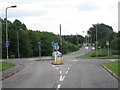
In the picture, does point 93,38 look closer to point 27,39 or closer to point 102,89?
point 27,39

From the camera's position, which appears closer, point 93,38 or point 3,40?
point 3,40

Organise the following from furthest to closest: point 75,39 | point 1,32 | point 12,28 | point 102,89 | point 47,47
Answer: point 75,39, point 47,47, point 12,28, point 1,32, point 102,89

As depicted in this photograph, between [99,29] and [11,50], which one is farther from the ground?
[99,29]

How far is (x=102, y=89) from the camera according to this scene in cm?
1294

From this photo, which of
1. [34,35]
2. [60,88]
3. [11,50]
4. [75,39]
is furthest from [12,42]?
[75,39]

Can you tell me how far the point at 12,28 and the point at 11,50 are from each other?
720cm

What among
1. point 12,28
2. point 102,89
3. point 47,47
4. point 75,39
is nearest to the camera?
point 102,89

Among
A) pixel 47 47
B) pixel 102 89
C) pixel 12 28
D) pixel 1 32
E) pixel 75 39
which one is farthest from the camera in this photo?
pixel 75 39

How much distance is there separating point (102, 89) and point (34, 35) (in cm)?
6959

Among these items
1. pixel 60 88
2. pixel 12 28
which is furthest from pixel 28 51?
pixel 60 88

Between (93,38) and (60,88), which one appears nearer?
(60,88)

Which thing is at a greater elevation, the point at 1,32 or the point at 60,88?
the point at 1,32

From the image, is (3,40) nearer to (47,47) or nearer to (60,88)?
(47,47)

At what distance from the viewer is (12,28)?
252 ft
